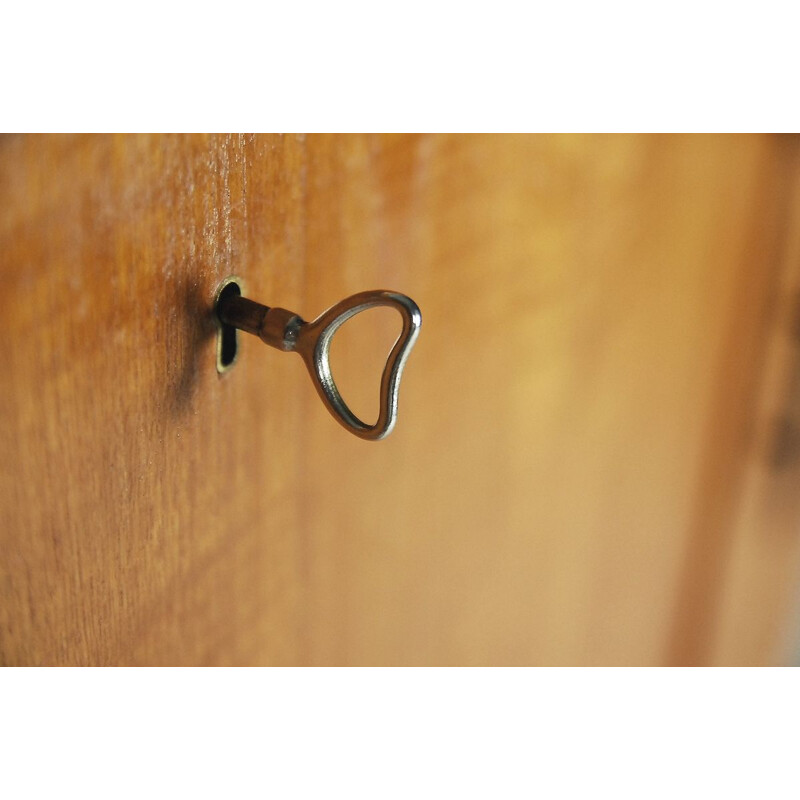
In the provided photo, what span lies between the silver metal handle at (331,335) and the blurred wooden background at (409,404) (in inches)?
0.6

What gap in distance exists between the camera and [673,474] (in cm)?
54

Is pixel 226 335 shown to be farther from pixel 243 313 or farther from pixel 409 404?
pixel 409 404

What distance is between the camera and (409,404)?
385 millimetres

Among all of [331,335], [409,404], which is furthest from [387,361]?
[409,404]

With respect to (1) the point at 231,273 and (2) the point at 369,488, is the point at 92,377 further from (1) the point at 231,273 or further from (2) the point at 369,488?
(2) the point at 369,488

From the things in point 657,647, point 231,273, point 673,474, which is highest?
point 231,273

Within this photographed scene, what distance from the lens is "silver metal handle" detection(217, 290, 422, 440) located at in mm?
227

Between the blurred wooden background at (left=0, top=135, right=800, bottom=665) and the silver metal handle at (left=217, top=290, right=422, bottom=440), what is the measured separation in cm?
2

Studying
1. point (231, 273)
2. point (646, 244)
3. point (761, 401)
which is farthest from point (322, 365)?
point (761, 401)

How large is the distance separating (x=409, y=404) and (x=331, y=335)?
0.15 meters

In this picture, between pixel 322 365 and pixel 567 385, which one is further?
pixel 567 385

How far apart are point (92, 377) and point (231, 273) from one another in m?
0.05

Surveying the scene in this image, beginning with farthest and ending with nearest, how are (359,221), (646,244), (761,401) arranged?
(761,401) → (646,244) → (359,221)

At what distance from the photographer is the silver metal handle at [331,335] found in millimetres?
227
